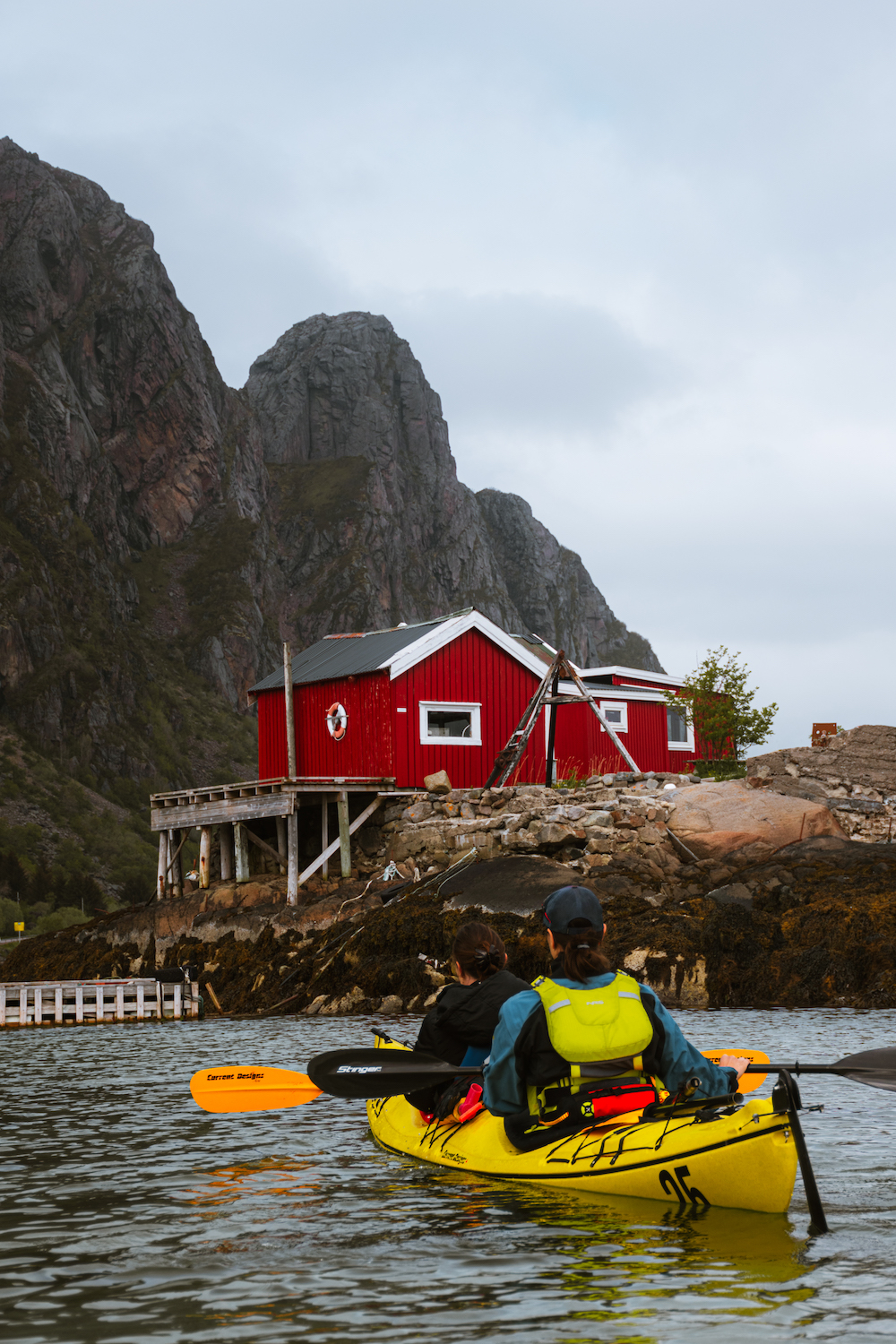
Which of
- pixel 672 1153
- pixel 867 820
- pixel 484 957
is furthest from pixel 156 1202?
pixel 867 820

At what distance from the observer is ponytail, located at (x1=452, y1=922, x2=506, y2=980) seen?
348 inches

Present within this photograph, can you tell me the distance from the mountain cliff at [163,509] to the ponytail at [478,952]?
4066 inches

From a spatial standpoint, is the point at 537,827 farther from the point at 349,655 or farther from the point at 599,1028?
the point at 599,1028

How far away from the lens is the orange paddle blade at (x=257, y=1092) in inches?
403

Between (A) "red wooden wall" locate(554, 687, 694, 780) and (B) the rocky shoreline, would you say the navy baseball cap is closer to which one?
(B) the rocky shoreline

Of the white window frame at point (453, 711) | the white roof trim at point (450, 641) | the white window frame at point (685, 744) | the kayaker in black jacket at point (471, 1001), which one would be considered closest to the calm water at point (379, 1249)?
the kayaker in black jacket at point (471, 1001)

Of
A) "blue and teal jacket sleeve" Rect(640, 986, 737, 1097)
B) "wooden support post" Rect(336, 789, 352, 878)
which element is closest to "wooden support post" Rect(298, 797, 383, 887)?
"wooden support post" Rect(336, 789, 352, 878)

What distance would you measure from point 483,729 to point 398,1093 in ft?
83.9

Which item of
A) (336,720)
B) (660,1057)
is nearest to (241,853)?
(336,720)

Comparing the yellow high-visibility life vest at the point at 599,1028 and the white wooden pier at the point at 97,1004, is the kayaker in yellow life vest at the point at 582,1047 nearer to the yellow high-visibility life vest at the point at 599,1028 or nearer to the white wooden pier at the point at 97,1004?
the yellow high-visibility life vest at the point at 599,1028

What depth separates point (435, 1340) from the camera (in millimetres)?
5168

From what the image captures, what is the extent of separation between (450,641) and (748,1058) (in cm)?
2629

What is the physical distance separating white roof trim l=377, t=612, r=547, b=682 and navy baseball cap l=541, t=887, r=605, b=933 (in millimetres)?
25207

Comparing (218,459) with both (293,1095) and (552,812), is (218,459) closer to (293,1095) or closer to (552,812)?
(552,812)
